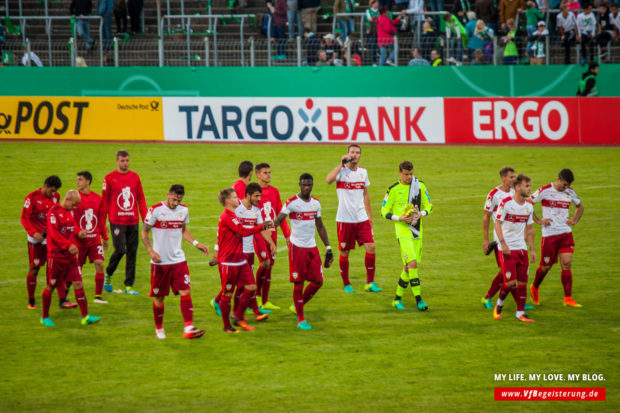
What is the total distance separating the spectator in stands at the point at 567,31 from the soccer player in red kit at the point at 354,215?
63.4 ft

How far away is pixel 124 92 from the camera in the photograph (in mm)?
37031

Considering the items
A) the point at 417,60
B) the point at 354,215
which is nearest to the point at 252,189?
the point at 354,215

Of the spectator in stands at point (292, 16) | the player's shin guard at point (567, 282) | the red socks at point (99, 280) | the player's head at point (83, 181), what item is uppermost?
the spectator in stands at point (292, 16)

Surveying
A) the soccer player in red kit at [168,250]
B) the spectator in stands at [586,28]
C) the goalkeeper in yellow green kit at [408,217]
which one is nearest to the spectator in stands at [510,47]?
the spectator in stands at [586,28]

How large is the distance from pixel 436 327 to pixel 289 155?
18.4 meters

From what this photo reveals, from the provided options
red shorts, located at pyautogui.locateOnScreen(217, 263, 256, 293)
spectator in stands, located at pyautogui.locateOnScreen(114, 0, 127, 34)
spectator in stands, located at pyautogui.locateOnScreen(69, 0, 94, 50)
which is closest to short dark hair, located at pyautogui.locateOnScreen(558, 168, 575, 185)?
red shorts, located at pyautogui.locateOnScreen(217, 263, 256, 293)

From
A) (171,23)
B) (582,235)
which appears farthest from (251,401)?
(171,23)

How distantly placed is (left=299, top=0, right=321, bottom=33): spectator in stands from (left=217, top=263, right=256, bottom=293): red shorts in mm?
26755

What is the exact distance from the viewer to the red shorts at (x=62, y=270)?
43.3 ft

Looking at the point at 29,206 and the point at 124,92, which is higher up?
the point at 124,92

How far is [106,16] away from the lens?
40156 mm

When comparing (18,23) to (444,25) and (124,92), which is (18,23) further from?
(444,25)

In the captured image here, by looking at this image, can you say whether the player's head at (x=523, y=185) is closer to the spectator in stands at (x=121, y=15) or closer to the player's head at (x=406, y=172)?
the player's head at (x=406, y=172)

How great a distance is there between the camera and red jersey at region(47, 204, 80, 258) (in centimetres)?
1314
